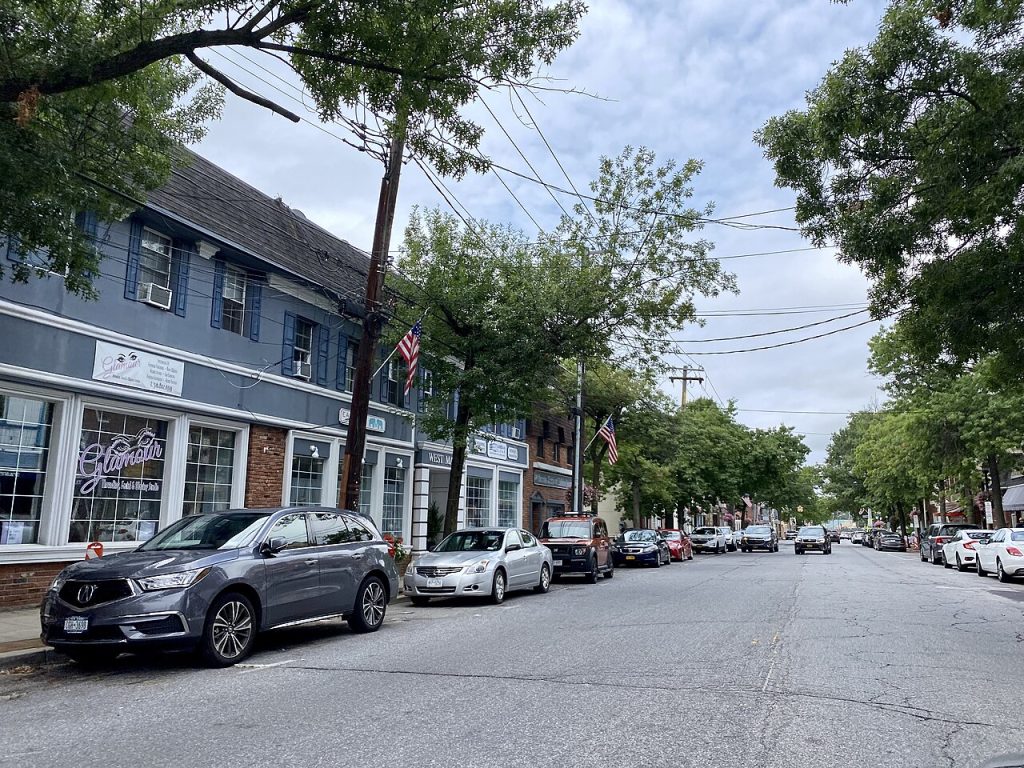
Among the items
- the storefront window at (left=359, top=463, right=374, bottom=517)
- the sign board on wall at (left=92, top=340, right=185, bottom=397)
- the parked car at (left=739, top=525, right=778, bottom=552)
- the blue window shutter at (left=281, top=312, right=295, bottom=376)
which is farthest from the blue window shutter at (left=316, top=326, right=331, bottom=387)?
the parked car at (left=739, top=525, right=778, bottom=552)

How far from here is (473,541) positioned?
619 inches

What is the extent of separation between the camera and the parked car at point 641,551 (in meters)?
28.0

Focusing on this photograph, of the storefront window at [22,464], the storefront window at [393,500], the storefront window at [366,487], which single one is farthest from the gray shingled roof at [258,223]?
the storefront window at [393,500]

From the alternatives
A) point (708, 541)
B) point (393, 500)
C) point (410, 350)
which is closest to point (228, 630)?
point (410, 350)

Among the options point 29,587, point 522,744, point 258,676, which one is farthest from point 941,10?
point 29,587

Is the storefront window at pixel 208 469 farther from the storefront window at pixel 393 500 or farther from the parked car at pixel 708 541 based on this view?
the parked car at pixel 708 541

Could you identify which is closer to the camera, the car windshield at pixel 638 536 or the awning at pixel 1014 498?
the car windshield at pixel 638 536

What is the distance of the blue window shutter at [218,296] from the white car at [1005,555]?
19.5 m

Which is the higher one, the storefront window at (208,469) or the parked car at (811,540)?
the storefront window at (208,469)

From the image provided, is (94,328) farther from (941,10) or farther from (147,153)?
(941,10)

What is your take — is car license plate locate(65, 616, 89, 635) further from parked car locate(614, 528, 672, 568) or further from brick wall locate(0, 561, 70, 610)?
parked car locate(614, 528, 672, 568)

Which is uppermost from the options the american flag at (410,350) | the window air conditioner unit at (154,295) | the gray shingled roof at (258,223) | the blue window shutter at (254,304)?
the gray shingled roof at (258,223)

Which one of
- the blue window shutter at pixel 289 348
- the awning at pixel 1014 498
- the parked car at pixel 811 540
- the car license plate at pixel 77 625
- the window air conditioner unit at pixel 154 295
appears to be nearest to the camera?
the car license plate at pixel 77 625

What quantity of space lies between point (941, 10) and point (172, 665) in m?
11.5
